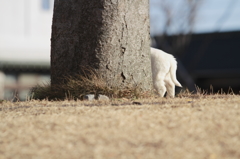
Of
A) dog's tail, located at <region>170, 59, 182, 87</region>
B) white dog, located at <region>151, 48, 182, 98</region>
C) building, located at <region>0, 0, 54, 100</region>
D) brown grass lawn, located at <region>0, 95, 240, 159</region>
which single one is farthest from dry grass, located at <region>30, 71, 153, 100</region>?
building, located at <region>0, 0, 54, 100</region>

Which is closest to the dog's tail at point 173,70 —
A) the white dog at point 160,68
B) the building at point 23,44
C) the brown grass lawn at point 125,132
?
the white dog at point 160,68

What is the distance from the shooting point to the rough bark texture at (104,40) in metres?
5.52

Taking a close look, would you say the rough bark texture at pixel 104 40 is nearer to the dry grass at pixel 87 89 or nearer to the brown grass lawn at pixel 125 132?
the dry grass at pixel 87 89

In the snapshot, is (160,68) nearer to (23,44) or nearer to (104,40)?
(104,40)

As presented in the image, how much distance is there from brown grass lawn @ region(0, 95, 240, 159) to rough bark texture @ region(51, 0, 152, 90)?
4.66ft

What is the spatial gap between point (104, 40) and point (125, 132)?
2.61 meters

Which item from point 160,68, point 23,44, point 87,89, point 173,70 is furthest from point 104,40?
point 23,44

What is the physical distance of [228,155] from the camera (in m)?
2.60

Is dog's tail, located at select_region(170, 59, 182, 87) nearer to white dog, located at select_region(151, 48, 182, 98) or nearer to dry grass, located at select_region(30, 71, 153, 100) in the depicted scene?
white dog, located at select_region(151, 48, 182, 98)

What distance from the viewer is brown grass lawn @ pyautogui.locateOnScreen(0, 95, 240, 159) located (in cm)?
267

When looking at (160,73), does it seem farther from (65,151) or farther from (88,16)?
(65,151)

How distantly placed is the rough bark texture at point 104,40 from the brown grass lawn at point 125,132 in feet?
4.66

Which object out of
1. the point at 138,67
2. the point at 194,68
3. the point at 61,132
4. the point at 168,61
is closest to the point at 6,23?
the point at 194,68

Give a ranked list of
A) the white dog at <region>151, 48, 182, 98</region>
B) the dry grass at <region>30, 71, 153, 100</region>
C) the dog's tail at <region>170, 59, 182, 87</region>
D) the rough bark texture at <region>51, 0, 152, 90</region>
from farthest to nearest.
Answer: the dog's tail at <region>170, 59, 182, 87</region> → the white dog at <region>151, 48, 182, 98</region> → the rough bark texture at <region>51, 0, 152, 90</region> → the dry grass at <region>30, 71, 153, 100</region>
